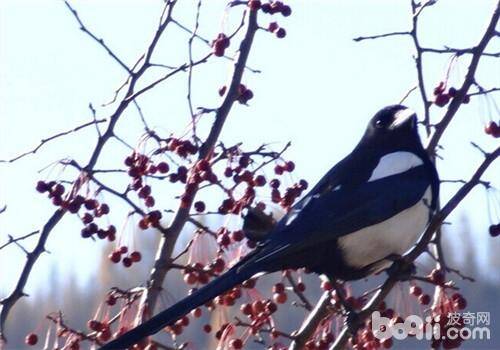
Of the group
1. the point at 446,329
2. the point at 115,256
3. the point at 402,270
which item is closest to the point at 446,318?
the point at 446,329

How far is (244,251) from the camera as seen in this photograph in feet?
11.1

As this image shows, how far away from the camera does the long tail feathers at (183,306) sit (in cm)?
288

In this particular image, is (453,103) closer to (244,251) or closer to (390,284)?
(390,284)

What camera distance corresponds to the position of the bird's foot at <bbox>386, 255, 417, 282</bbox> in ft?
10.0

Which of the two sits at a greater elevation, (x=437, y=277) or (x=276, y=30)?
(x=276, y=30)

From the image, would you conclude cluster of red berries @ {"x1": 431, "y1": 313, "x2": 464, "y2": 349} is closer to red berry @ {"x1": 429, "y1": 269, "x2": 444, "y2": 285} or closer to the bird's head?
red berry @ {"x1": 429, "y1": 269, "x2": 444, "y2": 285}

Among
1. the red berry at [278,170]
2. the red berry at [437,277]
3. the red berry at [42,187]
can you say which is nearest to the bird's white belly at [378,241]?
the red berry at [278,170]

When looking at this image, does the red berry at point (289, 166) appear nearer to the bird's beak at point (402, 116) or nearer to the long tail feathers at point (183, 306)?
the long tail feathers at point (183, 306)

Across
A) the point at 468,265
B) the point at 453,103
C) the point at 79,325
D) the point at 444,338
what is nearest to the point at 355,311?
the point at 444,338

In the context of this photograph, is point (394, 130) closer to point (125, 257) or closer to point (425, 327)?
point (425, 327)

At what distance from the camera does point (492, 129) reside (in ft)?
10.8

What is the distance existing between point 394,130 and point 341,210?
1.30ft

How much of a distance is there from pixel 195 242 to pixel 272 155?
10.3 inches

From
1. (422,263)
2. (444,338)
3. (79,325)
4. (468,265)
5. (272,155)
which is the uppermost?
(79,325)
